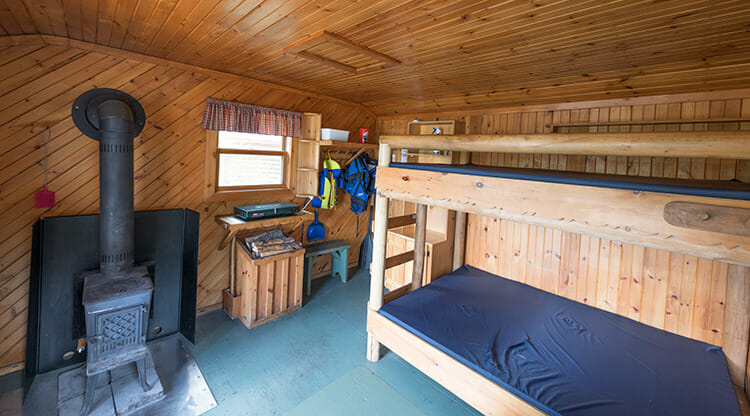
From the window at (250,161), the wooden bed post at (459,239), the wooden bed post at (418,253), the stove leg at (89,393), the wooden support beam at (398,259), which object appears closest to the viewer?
the stove leg at (89,393)

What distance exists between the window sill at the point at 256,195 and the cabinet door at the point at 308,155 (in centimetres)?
17

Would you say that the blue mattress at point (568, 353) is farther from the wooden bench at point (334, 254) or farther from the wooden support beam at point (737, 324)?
the wooden bench at point (334, 254)

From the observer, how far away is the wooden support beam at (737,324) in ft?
6.86

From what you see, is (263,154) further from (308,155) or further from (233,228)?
(233,228)

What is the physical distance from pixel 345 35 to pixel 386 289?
115 inches

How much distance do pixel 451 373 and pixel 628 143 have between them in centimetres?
160

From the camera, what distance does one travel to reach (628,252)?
273 cm

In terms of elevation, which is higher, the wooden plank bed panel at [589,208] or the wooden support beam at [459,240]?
the wooden plank bed panel at [589,208]

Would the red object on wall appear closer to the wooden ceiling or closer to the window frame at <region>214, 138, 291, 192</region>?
the wooden ceiling

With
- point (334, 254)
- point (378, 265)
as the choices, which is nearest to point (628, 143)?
point (378, 265)

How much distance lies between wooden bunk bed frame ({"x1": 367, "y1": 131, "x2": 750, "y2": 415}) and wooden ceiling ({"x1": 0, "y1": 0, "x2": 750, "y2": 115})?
2.09 ft

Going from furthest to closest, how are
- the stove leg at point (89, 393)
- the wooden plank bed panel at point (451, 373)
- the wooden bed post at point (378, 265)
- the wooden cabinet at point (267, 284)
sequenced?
the wooden cabinet at point (267, 284) → the wooden bed post at point (378, 265) → the stove leg at point (89, 393) → the wooden plank bed panel at point (451, 373)

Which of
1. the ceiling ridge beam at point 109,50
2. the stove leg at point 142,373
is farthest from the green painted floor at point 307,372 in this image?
the ceiling ridge beam at point 109,50

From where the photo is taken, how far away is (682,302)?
251 centimetres
